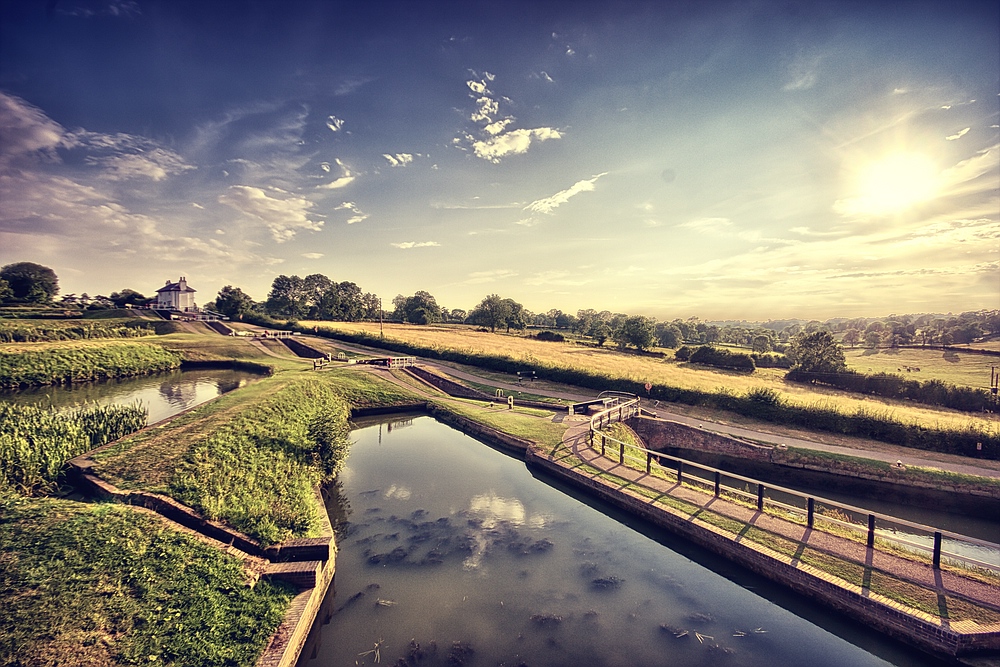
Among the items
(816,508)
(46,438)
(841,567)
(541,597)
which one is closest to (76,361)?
(46,438)

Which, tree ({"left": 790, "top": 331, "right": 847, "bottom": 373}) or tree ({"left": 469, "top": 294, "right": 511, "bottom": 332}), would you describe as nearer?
tree ({"left": 790, "top": 331, "right": 847, "bottom": 373})

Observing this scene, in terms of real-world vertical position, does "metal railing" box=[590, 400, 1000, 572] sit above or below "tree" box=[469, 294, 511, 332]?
below

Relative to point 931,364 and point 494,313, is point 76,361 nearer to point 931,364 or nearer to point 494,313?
point 494,313

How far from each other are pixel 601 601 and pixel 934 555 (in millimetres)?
8707

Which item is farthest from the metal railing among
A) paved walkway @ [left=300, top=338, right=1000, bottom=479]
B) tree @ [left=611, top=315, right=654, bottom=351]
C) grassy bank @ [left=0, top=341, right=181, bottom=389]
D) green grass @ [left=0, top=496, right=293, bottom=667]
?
grassy bank @ [left=0, top=341, right=181, bottom=389]

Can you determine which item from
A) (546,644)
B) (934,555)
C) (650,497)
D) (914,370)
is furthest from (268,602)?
(914,370)

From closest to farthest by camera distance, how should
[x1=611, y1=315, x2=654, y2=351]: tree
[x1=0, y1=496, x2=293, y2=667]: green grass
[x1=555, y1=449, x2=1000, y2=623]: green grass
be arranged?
[x1=0, y1=496, x2=293, y2=667]: green grass, [x1=555, y1=449, x2=1000, y2=623]: green grass, [x1=611, y1=315, x2=654, y2=351]: tree

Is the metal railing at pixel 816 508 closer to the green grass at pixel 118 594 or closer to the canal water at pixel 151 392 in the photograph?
the green grass at pixel 118 594

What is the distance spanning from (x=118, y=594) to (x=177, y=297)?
11805 cm

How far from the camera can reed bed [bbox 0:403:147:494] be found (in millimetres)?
11570

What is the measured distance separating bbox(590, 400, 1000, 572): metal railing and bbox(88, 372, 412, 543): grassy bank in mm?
12842

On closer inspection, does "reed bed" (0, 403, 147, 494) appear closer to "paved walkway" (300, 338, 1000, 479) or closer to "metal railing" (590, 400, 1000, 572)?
"metal railing" (590, 400, 1000, 572)

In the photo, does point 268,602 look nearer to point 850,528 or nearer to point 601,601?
point 601,601

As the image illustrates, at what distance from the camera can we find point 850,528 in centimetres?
1227
